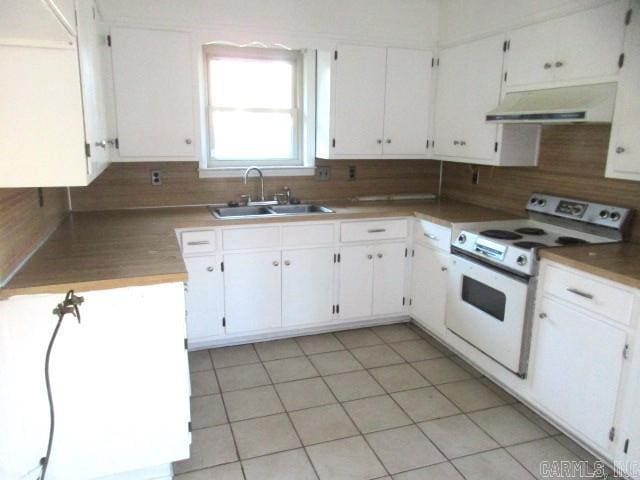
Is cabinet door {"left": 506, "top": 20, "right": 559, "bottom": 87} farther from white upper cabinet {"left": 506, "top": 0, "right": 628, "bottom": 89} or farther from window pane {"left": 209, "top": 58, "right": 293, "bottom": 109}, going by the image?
window pane {"left": 209, "top": 58, "right": 293, "bottom": 109}

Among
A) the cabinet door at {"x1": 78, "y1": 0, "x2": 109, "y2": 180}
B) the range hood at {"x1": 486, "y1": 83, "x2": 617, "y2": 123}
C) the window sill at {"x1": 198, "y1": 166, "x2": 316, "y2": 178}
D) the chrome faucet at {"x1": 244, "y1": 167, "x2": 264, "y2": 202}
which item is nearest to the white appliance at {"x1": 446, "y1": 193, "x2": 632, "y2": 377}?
the range hood at {"x1": 486, "y1": 83, "x2": 617, "y2": 123}

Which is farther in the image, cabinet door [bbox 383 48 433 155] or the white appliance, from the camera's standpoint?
cabinet door [bbox 383 48 433 155]

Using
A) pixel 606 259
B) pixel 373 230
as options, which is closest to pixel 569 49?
pixel 606 259

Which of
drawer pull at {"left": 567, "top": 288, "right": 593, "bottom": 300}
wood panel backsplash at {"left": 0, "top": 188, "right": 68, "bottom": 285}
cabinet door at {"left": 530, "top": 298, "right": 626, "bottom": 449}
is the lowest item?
cabinet door at {"left": 530, "top": 298, "right": 626, "bottom": 449}

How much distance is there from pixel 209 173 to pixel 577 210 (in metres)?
2.45

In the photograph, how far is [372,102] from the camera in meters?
3.61

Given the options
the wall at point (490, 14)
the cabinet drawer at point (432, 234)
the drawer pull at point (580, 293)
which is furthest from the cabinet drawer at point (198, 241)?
the wall at point (490, 14)

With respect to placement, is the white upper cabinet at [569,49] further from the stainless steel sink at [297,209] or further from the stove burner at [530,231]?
the stainless steel sink at [297,209]

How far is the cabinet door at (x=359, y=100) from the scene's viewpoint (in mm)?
3500

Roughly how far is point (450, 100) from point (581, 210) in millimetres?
1285

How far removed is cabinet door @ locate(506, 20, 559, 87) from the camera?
2746 millimetres

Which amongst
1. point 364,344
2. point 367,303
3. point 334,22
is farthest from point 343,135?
point 364,344

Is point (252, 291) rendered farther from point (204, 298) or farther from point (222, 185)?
point (222, 185)

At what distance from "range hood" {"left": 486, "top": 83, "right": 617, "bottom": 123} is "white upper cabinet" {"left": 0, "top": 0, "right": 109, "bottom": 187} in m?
2.20
